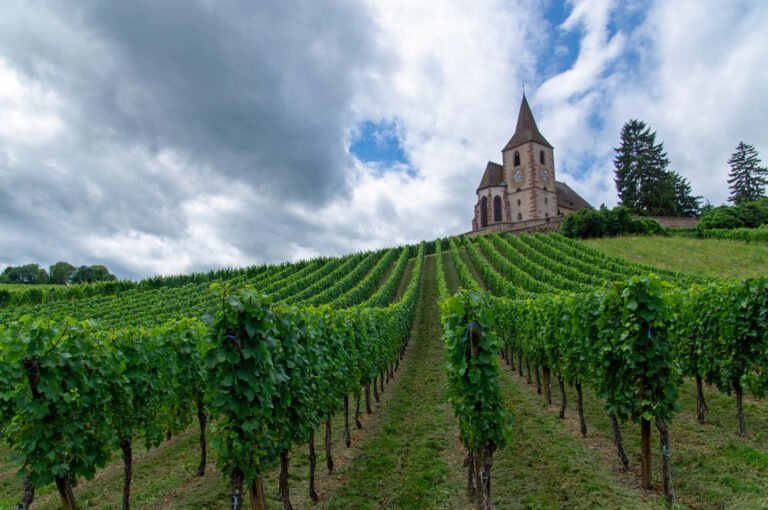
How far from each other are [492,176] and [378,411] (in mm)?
59631

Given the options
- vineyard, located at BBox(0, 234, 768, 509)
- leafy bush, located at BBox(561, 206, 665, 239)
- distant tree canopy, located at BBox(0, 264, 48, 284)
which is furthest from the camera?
distant tree canopy, located at BBox(0, 264, 48, 284)

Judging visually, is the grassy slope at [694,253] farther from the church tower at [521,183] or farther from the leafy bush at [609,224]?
the church tower at [521,183]

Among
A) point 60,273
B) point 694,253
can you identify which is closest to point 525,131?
point 694,253

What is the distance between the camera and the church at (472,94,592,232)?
6019cm

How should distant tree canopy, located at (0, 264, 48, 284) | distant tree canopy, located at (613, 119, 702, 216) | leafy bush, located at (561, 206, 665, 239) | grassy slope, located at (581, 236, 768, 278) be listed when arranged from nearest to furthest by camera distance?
grassy slope, located at (581, 236, 768, 278), leafy bush, located at (561, 206, 665, 239), distant tree canopy, located at (613, 119, 702, 216), distant tree canopy, located at (0, 264, 48, 284)

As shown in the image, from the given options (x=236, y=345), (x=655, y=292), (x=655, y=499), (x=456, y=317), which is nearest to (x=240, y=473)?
(x=236, y=345)

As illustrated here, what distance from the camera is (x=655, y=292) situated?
21.3 feet

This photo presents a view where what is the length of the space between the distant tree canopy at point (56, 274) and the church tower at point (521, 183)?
234 ft

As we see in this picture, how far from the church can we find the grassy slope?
1381 centimetres

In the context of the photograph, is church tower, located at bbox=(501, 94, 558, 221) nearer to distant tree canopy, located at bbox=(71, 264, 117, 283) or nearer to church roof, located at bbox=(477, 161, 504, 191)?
church roof, located at bbox=(477, 161, 504, 191)

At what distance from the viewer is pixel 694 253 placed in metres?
38.8

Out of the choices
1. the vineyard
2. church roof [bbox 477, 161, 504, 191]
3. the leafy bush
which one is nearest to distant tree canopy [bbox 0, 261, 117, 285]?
church roof [bbox 477, 161, 504, 191]

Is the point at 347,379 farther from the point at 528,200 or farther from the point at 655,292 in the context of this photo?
the point at 528,200

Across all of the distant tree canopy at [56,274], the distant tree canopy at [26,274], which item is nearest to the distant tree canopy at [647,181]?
the distant tree canopy at [56,274]
